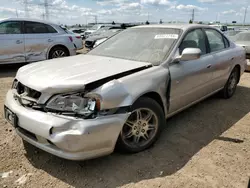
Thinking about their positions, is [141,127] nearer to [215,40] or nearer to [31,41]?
[215,40]

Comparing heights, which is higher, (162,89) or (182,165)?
(162,89)

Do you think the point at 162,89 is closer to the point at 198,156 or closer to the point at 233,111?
the point at 198,156

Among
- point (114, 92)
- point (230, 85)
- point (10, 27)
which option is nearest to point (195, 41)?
point (230, 85)

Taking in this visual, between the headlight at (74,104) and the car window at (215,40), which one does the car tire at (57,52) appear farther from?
the headlight at (74,104)

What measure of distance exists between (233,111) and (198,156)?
76.2 inches

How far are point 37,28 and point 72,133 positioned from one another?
638cm

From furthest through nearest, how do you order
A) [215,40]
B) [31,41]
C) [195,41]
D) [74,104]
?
[31,41]
[215,40]
[195,41]
[74,104]

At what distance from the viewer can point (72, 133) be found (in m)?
2.29

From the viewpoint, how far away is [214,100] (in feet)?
16.5

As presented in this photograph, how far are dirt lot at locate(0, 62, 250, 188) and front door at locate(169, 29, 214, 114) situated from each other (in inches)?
19.1

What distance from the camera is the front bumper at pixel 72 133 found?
230cm

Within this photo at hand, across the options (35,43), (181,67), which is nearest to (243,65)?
(181,67)

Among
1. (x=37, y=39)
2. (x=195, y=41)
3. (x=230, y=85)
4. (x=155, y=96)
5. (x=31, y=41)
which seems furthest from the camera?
(x=37, y=39)

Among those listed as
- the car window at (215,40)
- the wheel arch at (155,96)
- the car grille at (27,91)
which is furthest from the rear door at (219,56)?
the car grille at (27,91)
